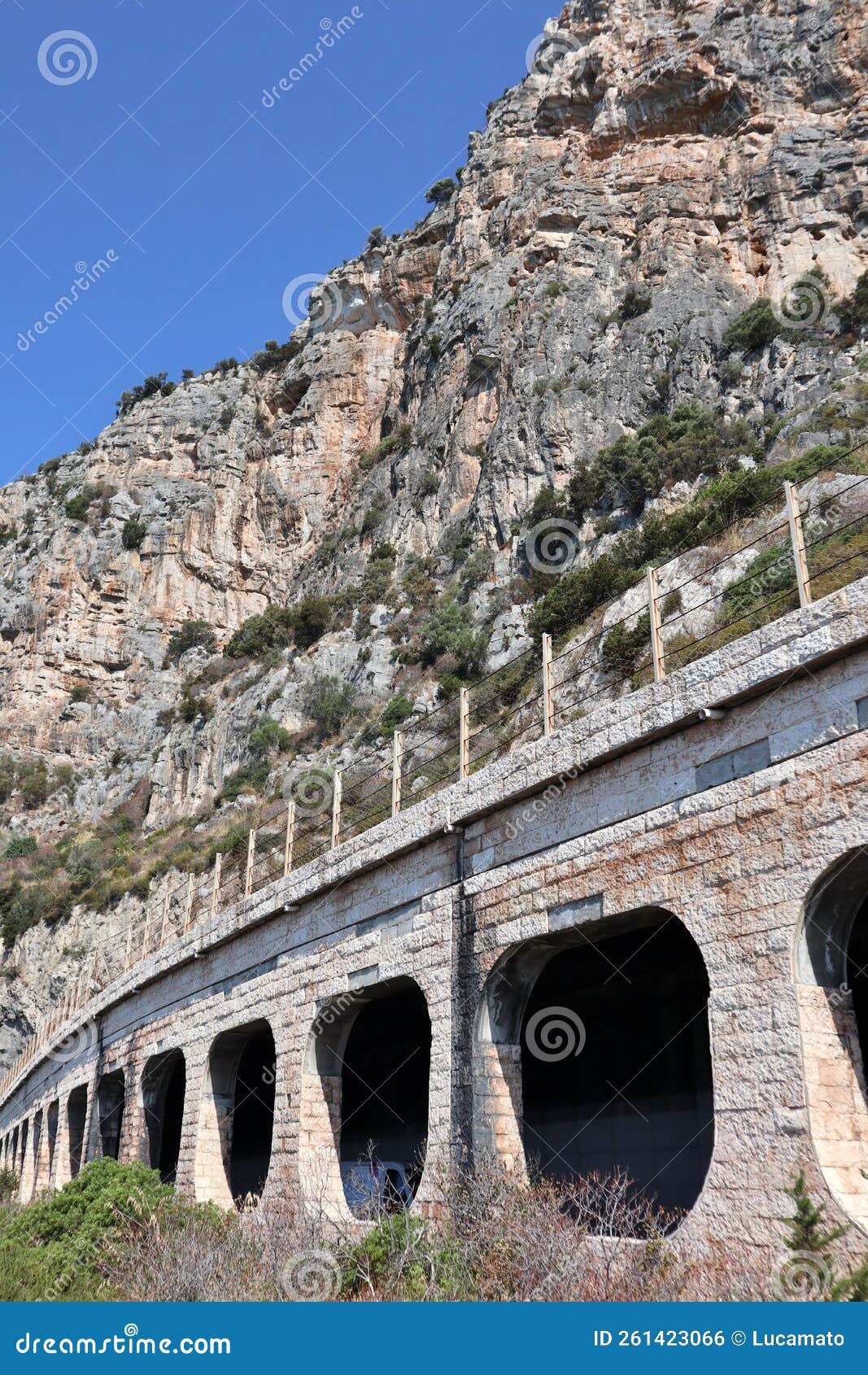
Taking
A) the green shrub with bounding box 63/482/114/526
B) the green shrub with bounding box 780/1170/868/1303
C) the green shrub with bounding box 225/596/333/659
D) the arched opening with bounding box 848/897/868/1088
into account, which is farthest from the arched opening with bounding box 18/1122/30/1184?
the green shrub with bounding box 63/482/114/526

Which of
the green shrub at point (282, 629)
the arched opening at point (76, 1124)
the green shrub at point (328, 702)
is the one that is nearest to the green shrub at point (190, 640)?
the green shrub at point (282, 629)

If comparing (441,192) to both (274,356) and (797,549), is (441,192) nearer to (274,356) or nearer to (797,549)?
(274,356)

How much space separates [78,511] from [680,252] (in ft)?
123

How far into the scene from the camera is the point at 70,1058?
→ 2323 cm

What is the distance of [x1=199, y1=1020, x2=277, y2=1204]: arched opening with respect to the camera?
14609mm

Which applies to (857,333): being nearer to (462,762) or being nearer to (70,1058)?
(462,762)

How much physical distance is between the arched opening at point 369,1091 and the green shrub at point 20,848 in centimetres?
3539

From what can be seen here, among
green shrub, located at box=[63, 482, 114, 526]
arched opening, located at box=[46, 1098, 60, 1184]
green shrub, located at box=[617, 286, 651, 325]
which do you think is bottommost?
arched opening, located at box=[46, 1098, 60, 1184]

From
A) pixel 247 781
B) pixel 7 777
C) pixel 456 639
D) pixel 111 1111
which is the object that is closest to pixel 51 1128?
pixel 111 1111

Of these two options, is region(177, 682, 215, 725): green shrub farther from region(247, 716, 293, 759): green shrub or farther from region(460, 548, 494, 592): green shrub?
region(460, 548, 494, 592): green shrub

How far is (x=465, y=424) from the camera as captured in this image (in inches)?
1690

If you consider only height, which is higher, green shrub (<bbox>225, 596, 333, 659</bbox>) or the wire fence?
green shrub (<bbox>225, 596, 333, 659</bbox>)

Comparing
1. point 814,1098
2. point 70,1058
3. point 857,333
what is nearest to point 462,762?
point 814,1098

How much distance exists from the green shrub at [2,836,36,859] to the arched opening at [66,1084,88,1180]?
24644 mm
